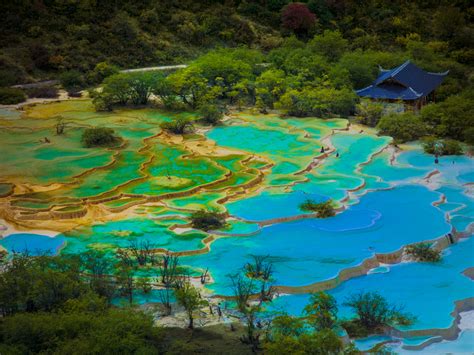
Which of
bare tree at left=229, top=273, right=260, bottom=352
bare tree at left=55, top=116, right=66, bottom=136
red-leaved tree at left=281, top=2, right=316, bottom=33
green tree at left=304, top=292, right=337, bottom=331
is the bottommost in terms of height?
bare tree at left=55, top=116, right=66, bottom=136

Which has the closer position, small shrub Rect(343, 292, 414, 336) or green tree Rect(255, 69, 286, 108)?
small shrub Rect(343, 292, 414, 336)

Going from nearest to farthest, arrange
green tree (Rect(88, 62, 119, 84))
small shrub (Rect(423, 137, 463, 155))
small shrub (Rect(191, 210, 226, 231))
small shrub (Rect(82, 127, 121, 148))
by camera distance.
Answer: small shrub (Rect(191, 210, 226, 231)) < small shrub (Rect(423, 137, 463, 155)) < small shrub (Rect(82, 127, 121, 148)) < green tree (Rect(88, 62, 119, 84))

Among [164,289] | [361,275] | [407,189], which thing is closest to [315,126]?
[407,189]

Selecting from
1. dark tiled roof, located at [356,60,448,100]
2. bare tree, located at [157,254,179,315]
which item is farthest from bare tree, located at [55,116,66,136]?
dark tiled roof, located at [356,60,448,100]

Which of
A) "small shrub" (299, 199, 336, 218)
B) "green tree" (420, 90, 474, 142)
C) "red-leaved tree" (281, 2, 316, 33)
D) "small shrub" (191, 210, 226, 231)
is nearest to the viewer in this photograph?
"small shrub" (191, 210, 226, 231)

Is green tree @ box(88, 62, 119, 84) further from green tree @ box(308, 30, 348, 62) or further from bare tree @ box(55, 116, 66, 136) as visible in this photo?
green tree @ box(308, 30, 348, 62)

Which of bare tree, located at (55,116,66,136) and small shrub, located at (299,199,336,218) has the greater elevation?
bare tree, located at (55,116,66,136)

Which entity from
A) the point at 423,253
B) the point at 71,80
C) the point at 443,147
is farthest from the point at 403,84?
the point at 71,80

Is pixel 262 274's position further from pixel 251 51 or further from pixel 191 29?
pixel 191 29
